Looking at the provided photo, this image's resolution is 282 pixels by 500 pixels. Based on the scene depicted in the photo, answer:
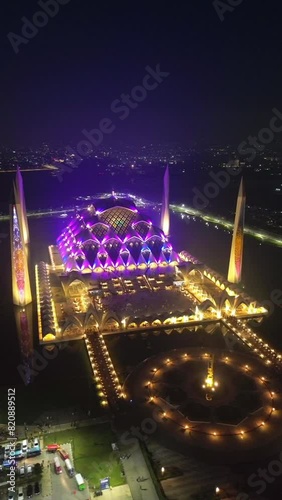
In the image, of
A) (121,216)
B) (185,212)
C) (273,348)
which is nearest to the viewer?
(273,348)

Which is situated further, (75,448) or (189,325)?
(189,325)

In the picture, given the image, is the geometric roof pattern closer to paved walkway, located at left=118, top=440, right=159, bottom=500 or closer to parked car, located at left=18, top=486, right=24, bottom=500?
paved walkway, located at left=118, top=440, right=159, bottom=500

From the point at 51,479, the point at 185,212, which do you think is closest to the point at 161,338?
the point at 51,479

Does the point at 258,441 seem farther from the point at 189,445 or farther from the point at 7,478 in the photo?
the point at 7,478

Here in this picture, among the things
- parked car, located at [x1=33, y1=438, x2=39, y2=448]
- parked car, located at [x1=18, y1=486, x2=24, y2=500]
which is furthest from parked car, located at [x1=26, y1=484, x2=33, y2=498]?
parked car, located at [x1=33, y1=438, x2=39, y2=448]

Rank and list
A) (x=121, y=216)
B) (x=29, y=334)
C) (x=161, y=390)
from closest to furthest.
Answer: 1. (x=161, y=390)
2. (x=29, y=334)
3. (x=121, y=216)

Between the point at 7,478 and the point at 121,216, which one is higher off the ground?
the point at 121,216

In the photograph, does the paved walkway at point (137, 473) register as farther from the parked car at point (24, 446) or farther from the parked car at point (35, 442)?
the parked car at point (24, 446)
